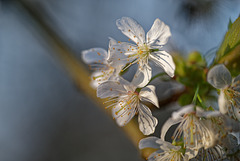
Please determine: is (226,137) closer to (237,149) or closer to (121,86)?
(237,149)

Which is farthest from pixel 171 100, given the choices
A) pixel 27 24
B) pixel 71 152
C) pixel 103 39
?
pixel 71 152

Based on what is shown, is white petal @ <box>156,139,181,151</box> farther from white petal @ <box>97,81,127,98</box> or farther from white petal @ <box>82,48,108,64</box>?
white petal @ <box>82,48,108,64</box>

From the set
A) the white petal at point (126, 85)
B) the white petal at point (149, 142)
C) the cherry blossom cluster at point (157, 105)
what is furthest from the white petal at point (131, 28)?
the white petal at point (149, 142)

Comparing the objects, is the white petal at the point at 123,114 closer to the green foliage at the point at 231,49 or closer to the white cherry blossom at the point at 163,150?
the white cherry blossom at the point at 163,150

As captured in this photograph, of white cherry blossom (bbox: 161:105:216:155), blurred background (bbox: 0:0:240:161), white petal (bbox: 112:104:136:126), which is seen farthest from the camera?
blurred background (bbox: 0:0:240:161)

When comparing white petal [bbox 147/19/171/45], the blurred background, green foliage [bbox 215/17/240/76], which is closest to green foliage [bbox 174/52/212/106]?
green foliage [bbox 215/17/240/76]

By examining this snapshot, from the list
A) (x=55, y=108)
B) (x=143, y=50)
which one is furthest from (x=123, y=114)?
(x=55, y=108)

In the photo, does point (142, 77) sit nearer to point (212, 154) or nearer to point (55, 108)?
point (212, 154)
